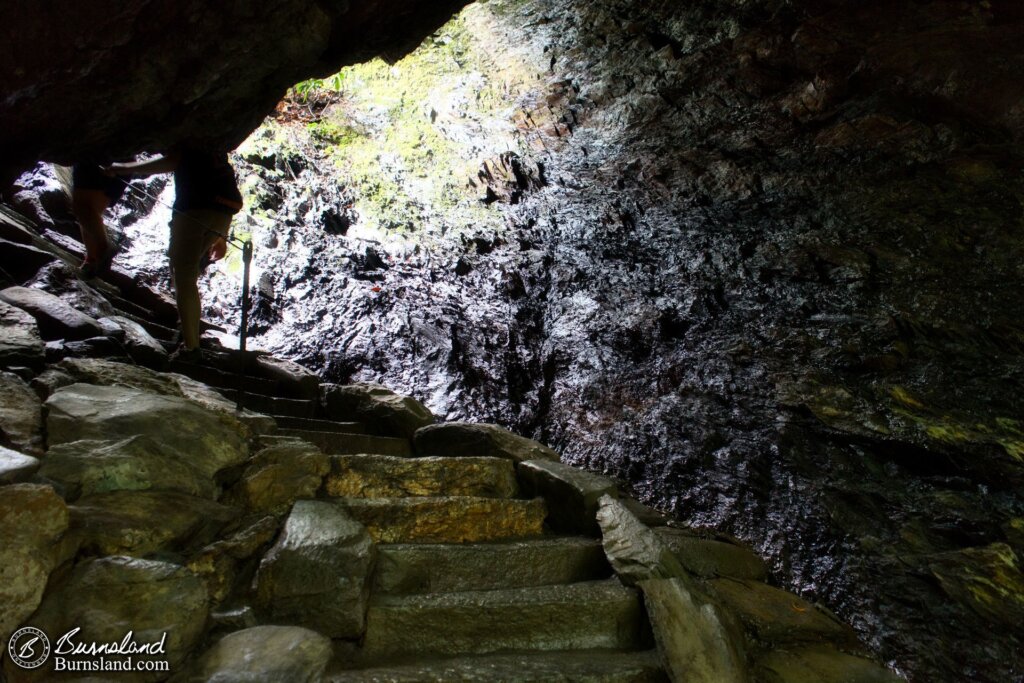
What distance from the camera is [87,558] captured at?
6.56 ft

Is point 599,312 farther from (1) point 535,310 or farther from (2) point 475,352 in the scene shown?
(2) point 475,352

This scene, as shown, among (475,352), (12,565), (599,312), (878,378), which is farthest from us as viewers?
(475,352)

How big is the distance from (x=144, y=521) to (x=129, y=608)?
34 cm

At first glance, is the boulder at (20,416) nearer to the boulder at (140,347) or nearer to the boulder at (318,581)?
the boulder at (318,581)

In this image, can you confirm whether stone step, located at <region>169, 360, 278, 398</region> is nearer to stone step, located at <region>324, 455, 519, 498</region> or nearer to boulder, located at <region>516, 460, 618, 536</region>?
stone step, located at <region>324, 455, 519, 498</region>

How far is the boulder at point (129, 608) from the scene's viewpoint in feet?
6.06

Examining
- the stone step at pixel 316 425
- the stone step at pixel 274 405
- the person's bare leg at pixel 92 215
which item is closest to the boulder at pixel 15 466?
the stone step at pixel 316 425

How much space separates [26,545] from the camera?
181 cm

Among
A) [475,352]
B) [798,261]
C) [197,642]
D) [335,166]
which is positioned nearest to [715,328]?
[798,261]

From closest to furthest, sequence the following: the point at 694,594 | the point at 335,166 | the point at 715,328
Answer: the point at 694,594 < the point at 715,328 < the point at 335,166

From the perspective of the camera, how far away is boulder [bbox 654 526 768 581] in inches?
124

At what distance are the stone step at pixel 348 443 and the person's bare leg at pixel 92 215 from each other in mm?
3096

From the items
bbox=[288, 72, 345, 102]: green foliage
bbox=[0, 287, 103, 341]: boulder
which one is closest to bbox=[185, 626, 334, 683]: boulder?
bbox=[0, 287, 103, 341]: boulder

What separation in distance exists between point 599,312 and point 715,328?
1.23 meters
